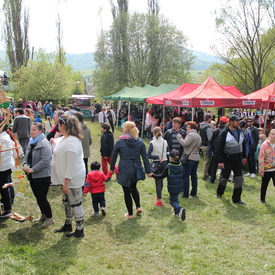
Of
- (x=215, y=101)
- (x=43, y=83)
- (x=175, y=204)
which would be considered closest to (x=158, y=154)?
(x=175, y=204)

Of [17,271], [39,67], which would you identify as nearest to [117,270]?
[17,271]

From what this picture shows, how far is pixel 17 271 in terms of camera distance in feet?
10.7

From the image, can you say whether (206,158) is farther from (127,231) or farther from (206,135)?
(127,231)

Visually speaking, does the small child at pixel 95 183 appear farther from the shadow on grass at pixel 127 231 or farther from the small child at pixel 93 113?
the small child at pixel 93 113

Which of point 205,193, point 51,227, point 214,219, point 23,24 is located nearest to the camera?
point 51,227

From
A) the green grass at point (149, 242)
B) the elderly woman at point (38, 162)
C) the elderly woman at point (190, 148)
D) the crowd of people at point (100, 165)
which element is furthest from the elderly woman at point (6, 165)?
the elderly woman at point (190, 148)

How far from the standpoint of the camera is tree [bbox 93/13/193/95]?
3184 cm

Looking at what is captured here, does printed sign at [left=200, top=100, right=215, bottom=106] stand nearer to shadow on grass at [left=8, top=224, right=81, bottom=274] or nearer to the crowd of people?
the crowd of people

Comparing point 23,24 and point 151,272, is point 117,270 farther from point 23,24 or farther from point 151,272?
point 23,24

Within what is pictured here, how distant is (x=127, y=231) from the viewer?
14.8ft

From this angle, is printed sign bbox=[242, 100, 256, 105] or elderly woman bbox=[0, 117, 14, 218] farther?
printed sign bbox=[242, 100, 256, 105]

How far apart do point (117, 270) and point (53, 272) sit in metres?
0.71

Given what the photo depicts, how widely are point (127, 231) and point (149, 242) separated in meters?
0.50

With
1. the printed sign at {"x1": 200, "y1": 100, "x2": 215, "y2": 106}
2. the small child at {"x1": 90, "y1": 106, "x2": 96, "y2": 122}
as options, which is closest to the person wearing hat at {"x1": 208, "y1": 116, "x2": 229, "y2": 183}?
the printed sign at {"x1": 200, "y1": 100, "x2": 215, "y2": 106}
